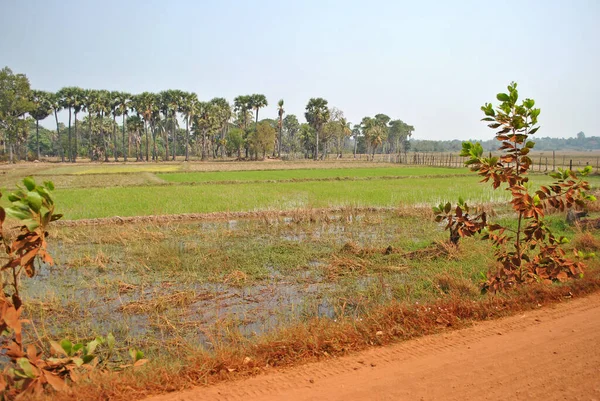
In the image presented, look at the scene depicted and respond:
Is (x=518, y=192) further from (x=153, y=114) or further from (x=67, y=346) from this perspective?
(x=153, y=114)

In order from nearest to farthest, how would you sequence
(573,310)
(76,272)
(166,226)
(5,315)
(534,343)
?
(5,315), (534,343), (573,310), (76,272), (166,226)

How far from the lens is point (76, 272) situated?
318 inches

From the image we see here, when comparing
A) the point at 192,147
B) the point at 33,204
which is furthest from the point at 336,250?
the point at 192,147

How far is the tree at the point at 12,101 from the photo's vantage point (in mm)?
47188

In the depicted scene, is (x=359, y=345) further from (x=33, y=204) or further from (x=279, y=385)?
(x=33, y=204)

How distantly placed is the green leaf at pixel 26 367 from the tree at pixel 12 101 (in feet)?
176

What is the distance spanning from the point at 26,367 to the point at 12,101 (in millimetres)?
55742

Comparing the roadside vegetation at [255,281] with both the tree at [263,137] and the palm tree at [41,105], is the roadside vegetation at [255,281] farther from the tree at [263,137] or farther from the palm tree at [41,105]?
the palm tree at [41,105]

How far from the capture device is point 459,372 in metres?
3.50

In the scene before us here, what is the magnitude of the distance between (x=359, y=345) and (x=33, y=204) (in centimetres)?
303

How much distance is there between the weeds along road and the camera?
3207mm

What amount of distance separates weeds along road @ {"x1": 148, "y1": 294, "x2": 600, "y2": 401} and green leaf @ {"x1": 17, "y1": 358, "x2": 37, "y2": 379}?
34.1 inches

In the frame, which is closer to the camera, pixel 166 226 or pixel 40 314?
pixel 40 314

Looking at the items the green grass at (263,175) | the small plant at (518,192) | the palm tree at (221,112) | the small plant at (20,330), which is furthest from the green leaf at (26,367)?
the palm tree at (221,112)
